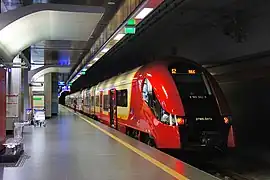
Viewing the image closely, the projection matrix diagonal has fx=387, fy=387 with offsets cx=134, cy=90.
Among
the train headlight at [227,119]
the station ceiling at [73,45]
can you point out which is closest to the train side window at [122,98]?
the station ceiling at [73,45]

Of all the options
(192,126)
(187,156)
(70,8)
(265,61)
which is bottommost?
(187,156)

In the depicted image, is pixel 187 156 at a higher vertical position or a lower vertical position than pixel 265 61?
lower

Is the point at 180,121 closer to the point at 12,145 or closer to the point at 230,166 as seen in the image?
the point at 230,166

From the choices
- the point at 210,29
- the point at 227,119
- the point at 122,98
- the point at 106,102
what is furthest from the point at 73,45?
the point at 227,119

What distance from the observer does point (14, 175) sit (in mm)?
6723

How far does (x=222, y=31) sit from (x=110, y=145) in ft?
24.9

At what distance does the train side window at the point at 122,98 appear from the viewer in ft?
49.4

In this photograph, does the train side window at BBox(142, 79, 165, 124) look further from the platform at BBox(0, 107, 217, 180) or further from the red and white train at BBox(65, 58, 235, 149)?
the platform at BBox(0, 107, 217, 180)

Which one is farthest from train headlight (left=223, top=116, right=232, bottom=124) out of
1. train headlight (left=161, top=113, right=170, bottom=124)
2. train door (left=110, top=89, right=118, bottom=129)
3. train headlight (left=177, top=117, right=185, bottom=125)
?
train door (left=110, top=89, right=118, bottom=129)

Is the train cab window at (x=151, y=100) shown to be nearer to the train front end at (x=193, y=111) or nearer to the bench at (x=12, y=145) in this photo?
the train front end at (x=193, y=111)

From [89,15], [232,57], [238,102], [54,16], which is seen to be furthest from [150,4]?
[238,102]

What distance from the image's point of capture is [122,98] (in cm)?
1577

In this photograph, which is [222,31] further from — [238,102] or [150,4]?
[150,4]

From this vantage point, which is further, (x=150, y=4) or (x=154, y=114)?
(x=154, y=114)
